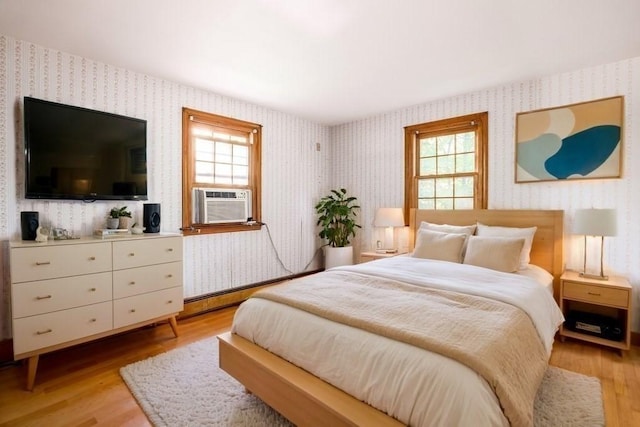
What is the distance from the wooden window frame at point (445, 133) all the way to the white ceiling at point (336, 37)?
43 centimetres

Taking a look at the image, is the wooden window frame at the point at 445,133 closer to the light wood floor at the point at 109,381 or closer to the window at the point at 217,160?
the light wood floor at the point at 109,381

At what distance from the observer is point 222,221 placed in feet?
11.8

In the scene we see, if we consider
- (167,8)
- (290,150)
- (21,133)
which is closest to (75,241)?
(21,133)

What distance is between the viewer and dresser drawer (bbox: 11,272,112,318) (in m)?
2.01

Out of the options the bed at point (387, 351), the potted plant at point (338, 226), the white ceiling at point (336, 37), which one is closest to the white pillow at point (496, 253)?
the bed at point (387, 351)

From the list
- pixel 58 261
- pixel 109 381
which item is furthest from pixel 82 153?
pixel 109 381

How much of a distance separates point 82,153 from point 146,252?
99 cm

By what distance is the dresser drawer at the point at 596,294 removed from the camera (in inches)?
94.6

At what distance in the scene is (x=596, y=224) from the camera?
255cm

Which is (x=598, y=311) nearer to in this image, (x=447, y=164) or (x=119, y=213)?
(x=447, y=164)

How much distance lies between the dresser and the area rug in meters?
0.44

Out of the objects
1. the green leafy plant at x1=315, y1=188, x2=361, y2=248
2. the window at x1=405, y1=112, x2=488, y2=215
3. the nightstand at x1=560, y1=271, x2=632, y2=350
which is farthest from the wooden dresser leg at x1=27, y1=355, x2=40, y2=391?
the nightstand at x1=560, y1=271, x2=632, y2=350

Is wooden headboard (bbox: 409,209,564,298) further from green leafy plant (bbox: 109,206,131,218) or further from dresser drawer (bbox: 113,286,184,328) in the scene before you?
green leafy plant (bbox: 109,206,131,218)

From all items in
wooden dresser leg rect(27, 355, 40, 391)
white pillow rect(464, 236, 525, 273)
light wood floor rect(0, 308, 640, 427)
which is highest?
white pillow rect(464, 236, 525, 273)
